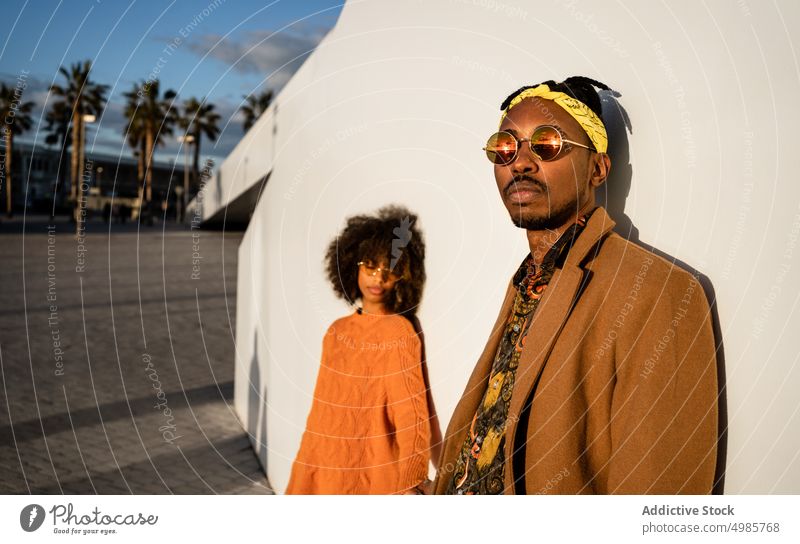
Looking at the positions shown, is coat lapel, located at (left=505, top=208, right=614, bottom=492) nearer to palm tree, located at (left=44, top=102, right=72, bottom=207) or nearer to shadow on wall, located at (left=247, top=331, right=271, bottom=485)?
shadow on wall, located at (left=247, top=331, right=271, bottom=485)

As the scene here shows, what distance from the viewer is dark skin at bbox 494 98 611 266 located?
2.02m

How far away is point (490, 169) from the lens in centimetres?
283

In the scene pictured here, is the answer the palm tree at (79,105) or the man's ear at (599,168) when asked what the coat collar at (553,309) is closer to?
the man's ear at (599,168)

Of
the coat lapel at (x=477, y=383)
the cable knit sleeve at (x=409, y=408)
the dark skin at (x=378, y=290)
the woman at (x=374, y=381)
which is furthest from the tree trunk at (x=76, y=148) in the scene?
the coat lapel at (x=477, y=383)

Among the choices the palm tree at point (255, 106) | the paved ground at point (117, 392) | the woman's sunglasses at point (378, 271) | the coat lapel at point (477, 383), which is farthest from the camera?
the palm tree at point (255, 106)

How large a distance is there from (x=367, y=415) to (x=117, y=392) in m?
4.53

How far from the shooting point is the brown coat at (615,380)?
5.81 feet

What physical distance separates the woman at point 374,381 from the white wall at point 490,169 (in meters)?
0.10

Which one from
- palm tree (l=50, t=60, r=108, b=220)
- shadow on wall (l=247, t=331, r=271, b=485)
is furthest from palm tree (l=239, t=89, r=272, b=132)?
shadow on wall (l=247, t=331, r=271, b=485)

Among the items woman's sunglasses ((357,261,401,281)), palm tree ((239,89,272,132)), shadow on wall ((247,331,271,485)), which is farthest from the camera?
palm tree ((239,89,272,132))

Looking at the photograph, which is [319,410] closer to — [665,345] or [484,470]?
[484,470]

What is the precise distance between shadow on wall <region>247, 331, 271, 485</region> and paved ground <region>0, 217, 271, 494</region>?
0.33ft

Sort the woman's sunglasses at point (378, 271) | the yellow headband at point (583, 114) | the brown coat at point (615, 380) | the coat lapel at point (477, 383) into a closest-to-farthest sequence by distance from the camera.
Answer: the brown coat at point (615, 380), the yellow headband at point (583, 114), the coat lapel at point (477, 383), the woman's sunglasses at point (378, 271)
